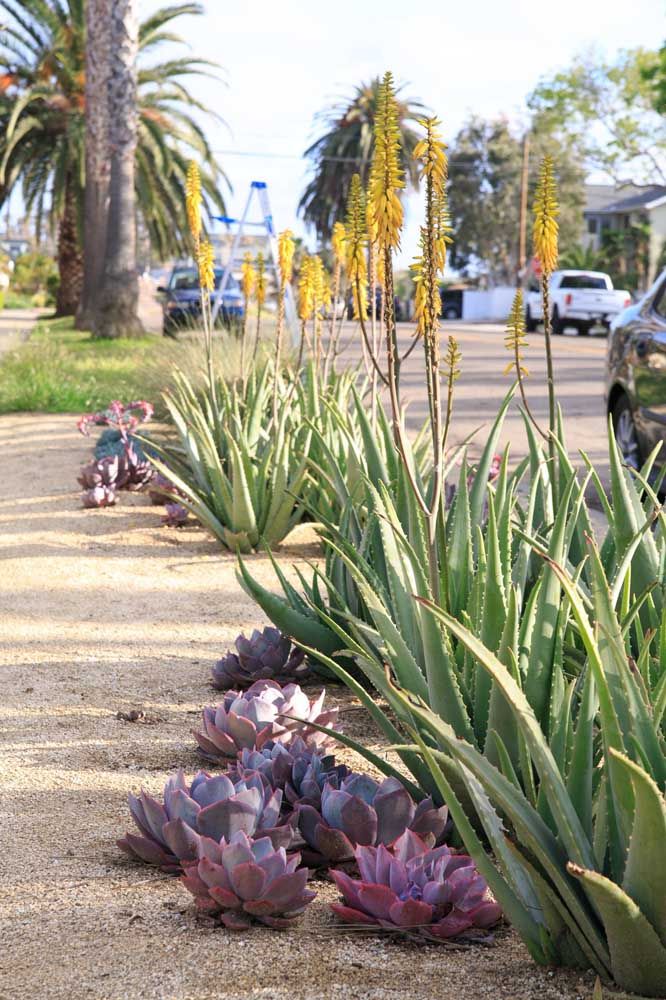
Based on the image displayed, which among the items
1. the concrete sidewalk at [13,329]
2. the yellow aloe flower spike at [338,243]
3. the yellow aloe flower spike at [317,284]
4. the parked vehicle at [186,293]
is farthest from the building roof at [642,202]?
the yellow aloe flower spike at [338,243]

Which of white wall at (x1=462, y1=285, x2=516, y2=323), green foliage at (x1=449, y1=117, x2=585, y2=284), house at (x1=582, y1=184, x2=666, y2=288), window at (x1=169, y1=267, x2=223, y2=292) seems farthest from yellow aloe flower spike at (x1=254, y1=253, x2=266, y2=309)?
green foliage at (x1=449, y1=117, x2=585, y2=284)

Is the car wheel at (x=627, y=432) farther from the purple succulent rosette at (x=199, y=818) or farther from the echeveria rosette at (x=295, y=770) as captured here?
the purple succulent rosette at (x=199, y=818)

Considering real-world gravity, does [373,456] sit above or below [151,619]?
above

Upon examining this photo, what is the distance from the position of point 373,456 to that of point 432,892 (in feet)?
6.28

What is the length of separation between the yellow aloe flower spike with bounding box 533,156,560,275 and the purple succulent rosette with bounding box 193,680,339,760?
4.25ft

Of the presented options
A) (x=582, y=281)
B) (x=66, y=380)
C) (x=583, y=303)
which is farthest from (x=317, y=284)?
(x=582, y=281)

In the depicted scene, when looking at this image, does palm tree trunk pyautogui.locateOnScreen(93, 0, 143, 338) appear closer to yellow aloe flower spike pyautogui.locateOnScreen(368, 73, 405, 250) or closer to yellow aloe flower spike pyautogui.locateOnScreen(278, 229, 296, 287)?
yellow aloe flower spike pyautogui.locateOnScreen(278, 229, 296, 287)

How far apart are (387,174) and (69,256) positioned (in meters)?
30.1

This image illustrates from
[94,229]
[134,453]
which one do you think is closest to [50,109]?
[94,229]

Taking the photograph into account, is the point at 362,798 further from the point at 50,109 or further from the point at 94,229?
the point at 50,109

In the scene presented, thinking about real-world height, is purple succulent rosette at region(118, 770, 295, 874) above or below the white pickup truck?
below

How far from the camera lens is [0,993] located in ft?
7.33

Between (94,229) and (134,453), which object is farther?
(94,229)

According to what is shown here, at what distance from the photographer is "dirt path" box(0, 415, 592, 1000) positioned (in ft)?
7.39
